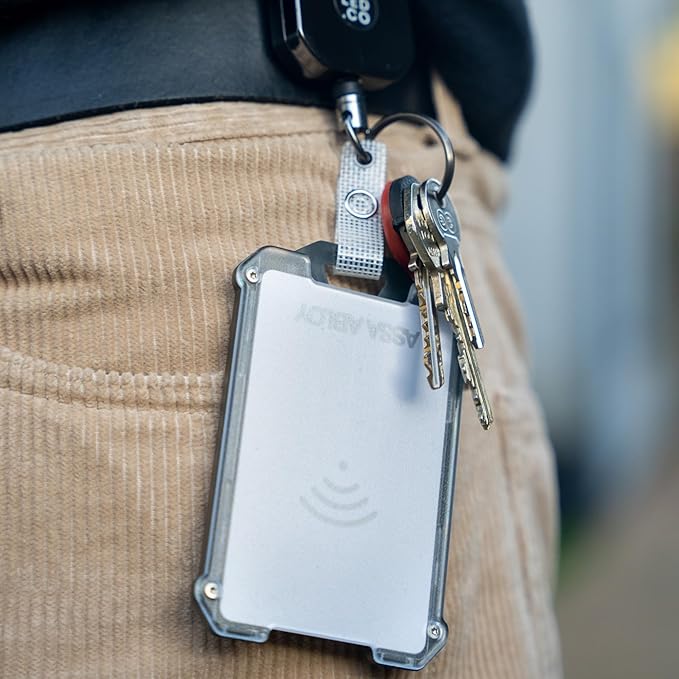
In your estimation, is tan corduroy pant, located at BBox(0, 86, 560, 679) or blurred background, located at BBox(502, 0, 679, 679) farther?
blurred background, located at BBox(502, 0, 679, 679)

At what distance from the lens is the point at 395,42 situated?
1.49ft

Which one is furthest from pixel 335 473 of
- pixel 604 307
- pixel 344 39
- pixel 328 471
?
pixel 604 307

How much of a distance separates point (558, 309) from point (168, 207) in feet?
7.82

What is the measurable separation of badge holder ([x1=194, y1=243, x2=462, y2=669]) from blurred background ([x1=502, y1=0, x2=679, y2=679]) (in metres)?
1.90

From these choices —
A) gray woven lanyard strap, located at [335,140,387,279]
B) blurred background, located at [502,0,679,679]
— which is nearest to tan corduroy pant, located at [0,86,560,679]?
gray woven lanyard strap, located at [335,140,387,279]

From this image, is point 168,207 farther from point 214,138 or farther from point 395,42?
point 395,42

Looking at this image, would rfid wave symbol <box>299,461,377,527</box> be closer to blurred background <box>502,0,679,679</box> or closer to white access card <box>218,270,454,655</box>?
white access card <box>218,270,454,655</box>

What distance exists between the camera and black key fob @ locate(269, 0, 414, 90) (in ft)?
1.38

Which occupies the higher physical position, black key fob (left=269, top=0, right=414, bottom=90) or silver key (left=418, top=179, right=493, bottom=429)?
black key fob (left=269, top=0, right=414, bottom=90)

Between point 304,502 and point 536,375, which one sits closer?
point 304,502

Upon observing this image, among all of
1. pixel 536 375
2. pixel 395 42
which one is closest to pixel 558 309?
pixel 536 375

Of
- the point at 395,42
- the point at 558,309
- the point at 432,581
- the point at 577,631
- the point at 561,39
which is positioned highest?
the point at 561,39

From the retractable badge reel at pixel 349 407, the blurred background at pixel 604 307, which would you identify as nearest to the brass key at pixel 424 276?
the retractable badge reel at pixel 349 407

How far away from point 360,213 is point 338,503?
140 mm
